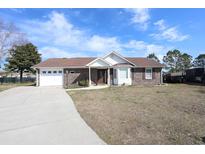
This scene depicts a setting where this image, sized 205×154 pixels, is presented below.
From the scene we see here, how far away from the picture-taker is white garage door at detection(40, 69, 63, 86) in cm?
2580

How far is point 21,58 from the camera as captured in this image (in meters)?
39.4

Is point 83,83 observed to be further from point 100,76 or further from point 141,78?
point 141,78

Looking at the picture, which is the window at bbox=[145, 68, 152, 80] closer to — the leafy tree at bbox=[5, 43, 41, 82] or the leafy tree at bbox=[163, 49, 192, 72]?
the leafy tree at bbox=[5, 43, 41, 82]

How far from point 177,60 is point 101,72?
58.3 m

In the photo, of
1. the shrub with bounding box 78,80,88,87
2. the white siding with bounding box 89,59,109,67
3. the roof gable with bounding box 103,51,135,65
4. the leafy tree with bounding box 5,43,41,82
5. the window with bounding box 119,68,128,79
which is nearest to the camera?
the shrub with bounding box 78,80,88,87

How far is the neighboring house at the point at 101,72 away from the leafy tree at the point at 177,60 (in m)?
52.8

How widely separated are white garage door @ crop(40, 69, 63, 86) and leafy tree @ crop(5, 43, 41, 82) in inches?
619

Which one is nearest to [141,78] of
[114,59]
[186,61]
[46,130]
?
[114,59]

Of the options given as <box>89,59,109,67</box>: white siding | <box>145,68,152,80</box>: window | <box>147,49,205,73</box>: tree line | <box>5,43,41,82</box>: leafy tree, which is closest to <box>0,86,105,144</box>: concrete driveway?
<box>89,59,109,67</box>: white siding

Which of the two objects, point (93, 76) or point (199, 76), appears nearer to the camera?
point (93, 76)

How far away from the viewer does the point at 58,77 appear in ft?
85.2
